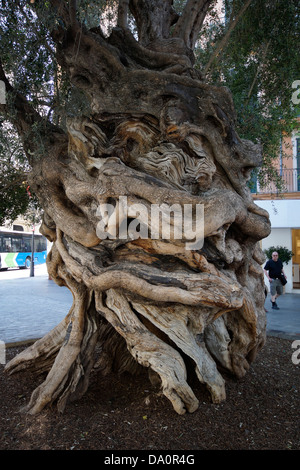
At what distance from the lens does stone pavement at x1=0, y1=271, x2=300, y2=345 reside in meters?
7.17

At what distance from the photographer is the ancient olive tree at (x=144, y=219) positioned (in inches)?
131

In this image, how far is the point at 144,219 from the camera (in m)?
3.34

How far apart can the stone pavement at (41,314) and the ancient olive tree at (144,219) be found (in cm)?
306

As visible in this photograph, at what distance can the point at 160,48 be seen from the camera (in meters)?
4.68

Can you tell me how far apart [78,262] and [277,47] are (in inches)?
210

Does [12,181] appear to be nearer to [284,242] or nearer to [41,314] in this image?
[41,314]

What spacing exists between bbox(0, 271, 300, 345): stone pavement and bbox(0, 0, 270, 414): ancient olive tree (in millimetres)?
3056

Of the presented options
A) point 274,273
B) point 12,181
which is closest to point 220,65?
point 12,181

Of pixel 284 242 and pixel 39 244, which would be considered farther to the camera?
pixel 39 244

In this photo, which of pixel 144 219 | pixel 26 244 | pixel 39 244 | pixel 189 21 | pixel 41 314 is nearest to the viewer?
pixel 144 219

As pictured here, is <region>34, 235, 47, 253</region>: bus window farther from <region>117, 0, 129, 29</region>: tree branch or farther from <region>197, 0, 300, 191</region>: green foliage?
<region>117, 0, 129, 29</region>: tree branch

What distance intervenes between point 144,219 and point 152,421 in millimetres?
1813

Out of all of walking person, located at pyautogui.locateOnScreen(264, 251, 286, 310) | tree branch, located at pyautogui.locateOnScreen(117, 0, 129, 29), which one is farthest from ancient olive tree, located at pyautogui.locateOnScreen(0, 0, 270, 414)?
walking person, located at pyautogui.locateOnScreen(264, 251, 286, 310)

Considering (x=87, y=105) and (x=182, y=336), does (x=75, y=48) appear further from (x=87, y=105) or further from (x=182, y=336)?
(x=182, y=336)
